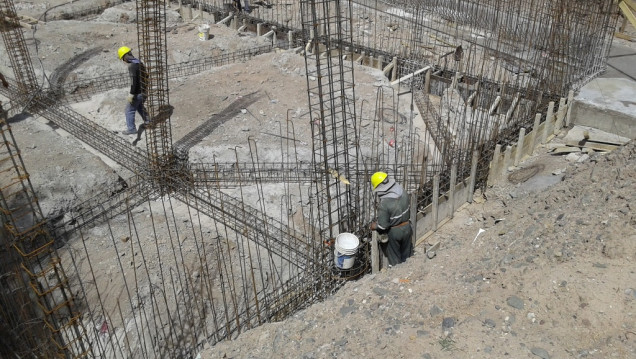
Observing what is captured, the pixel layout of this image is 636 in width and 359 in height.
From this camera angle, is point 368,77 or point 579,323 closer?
point 579,323

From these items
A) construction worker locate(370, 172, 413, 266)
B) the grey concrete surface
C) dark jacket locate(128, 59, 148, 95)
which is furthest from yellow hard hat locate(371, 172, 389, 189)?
the grey concrete surface

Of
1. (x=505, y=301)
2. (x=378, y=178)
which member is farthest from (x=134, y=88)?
(x=505, y=301)

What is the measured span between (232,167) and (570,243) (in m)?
6.33

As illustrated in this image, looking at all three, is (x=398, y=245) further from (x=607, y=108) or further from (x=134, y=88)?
(x=134, y=88)

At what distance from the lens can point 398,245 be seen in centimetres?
798

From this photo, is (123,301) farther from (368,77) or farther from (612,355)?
(368,77)

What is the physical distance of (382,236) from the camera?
7793 millimetres

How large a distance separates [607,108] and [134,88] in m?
9.71

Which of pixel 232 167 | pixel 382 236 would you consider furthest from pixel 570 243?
pixel 232 167

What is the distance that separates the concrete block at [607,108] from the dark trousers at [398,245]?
19.4 ft

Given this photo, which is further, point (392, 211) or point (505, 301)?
point (392, 211)

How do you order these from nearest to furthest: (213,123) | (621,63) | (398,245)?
(398,245) < (213,123) < (621,63)

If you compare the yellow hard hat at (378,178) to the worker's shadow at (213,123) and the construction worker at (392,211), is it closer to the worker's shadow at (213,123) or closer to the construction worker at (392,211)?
the construction worker at (392,211)

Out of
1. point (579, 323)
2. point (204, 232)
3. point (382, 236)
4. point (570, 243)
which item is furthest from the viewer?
point (204, 232)
